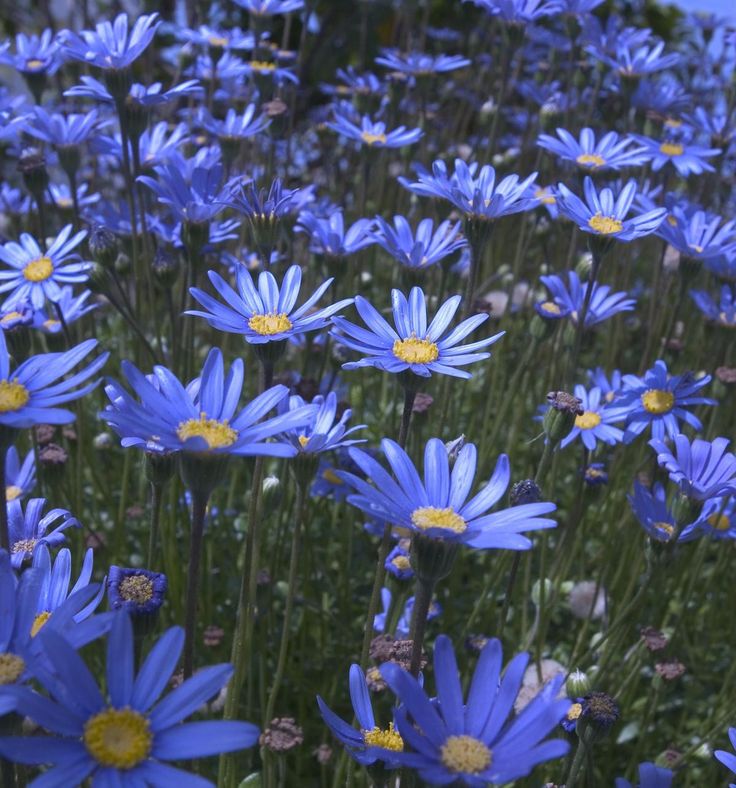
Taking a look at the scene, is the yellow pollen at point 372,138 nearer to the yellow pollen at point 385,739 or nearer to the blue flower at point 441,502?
the blue flower at point 441,502

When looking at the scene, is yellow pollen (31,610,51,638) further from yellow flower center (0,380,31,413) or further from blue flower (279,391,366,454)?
blue flower (279,391,366,454)

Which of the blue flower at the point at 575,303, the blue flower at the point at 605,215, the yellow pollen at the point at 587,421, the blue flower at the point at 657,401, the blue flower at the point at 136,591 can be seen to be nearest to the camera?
the blue flower at the point at 136,591

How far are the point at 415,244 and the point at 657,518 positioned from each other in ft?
3.10

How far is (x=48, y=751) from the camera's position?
40.3 inches

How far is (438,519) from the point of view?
1.39 metres

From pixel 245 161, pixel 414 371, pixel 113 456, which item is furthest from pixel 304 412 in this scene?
pixel 245 161

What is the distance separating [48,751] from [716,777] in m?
2.12

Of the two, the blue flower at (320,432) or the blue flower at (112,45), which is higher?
the blue flower at (112,45)

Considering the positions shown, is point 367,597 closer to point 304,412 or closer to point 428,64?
point 304,412

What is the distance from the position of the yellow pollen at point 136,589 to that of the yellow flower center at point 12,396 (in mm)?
356

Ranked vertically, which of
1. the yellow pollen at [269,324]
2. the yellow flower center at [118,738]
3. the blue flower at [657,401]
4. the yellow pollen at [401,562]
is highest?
the yellow pollen at [269,324]

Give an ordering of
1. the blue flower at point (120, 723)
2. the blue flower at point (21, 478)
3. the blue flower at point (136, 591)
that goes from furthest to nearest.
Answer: the blue flower at point (21, 478) < the blue flower at point (136, 591) < the blue flower at point (120, 723)

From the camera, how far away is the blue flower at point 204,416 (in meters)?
1.26

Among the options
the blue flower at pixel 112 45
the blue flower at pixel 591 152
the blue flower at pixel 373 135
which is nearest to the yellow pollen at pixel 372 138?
the blue flower at pixel 373 135
